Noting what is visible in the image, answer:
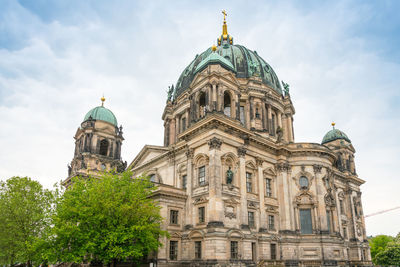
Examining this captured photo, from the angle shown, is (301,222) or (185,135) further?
(301,222)

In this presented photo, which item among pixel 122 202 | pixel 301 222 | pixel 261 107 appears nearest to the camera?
pixel 122 202

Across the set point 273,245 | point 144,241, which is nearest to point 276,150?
point 273,245

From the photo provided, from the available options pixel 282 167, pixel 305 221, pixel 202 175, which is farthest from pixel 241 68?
pixel 305 221

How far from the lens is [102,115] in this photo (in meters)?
57.3

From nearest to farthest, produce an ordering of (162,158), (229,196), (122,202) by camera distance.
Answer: (122,202)
(229,196)
(162,158)

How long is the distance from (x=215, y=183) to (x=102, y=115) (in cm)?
3523

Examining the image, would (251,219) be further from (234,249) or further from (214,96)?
(214,96)

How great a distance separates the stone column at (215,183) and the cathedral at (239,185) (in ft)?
0.30

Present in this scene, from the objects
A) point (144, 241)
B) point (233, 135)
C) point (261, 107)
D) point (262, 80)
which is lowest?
point (144, 241)

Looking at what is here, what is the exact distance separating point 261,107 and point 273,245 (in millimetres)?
19282

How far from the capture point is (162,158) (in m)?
39.7

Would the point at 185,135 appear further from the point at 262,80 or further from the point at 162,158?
the point at 262,80

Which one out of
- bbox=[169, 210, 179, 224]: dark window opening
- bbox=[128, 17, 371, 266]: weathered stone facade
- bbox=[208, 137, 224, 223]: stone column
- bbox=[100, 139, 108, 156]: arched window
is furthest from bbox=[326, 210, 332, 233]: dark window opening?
bbox=[100, 139, 108, 156]: arched window

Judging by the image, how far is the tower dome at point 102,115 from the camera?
56.7 meters
